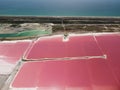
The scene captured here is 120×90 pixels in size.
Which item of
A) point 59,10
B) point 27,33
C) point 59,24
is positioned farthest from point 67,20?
point 59,10

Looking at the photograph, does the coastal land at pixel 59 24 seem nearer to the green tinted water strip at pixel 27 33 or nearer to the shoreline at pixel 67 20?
the shoreline at pixel 67 20

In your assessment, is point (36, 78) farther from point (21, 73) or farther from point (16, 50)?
point (16, 50)

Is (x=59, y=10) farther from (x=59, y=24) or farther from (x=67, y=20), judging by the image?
(x=59, y=24)

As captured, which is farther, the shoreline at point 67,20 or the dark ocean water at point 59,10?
the dark ocean water at point 59,10

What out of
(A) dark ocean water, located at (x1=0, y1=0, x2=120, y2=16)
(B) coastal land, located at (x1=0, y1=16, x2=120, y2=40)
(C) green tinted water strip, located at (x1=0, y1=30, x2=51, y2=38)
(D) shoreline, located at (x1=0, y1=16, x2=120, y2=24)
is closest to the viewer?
(C) green tinted water strip, located at (x1=0, y1=30, x2=51, y2=38)

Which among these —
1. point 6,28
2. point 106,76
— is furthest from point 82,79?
point 6,28

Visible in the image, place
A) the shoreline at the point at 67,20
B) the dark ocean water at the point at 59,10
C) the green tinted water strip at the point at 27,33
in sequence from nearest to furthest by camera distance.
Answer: the green tinted water strip at the point at 27,33 < the shoreline at the point at 67,20 < the dark ocean water at the point at 59,10

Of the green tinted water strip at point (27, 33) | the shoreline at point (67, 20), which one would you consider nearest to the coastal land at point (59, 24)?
the shoreline at point (67, 20)

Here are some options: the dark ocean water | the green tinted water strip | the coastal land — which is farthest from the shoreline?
the dark ocean water

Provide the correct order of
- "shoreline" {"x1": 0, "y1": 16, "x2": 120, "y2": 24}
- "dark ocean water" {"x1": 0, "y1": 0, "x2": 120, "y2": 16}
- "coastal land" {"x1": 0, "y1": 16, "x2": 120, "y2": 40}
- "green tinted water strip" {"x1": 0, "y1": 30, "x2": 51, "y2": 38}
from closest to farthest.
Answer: "green tinted water strip" {"x1": 0, "y1": 30, "x2": 51, "y2": 38}, "coastal land" {"x1": 0, "y1": 16, "x2": 120, "y2": 40}, "shoreline" {"x1": 0, "y1": 16, "x2": 120, "y2": 24}, "dark ocean water" {"x1": 0, "y1": 0, "x2": 120, "y2": 16}

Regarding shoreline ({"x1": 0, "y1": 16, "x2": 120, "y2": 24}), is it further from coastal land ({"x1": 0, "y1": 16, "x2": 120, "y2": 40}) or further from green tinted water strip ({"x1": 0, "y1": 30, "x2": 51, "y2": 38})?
green tinted water strip ({"x1": 0, "y1": 30, "x2": 51, "y2": 38})

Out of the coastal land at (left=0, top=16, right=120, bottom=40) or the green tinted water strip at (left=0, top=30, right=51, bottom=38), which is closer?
the green tinted water strip at (left=0, top=30, right=51, bottom=38)

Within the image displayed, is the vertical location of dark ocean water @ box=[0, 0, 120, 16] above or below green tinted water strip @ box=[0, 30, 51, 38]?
below
